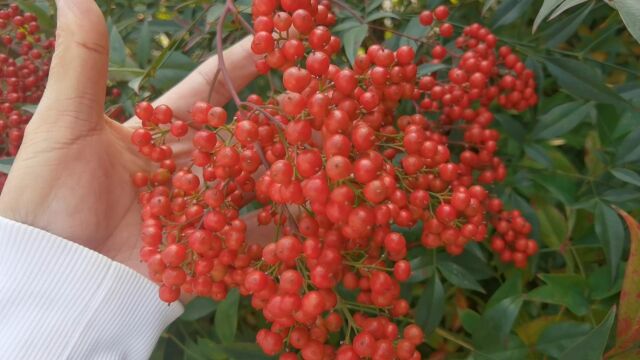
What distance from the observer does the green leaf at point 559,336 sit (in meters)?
0.94

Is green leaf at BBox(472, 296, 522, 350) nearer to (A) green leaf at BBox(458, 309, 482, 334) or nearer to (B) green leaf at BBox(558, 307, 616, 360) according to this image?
(A) green leaf at BBox(458, 309, 482, 334)

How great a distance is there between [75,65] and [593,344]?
86 cm

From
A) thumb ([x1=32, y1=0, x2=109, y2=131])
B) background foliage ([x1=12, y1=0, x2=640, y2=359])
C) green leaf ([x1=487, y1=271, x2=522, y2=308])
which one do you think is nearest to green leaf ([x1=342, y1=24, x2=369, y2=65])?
background foliage ([x1=12, y1=0, x2=640, y2=359])

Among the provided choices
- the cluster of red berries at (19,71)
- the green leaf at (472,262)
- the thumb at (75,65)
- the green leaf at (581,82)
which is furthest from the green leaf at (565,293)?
the cluster of red berries at (19,71)

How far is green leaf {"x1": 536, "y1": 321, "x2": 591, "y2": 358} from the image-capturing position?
940 mm

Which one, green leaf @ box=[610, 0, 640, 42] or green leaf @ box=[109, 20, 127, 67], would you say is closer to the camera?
green leaf @ box=[610, 0, 640, 42]

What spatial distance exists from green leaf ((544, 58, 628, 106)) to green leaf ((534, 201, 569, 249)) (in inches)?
9.6

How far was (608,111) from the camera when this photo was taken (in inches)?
44.4

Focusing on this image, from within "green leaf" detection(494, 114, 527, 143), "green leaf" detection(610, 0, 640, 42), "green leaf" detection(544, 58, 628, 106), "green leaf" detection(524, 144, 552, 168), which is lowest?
"green leaf" detection(524, 144, 552, 168)

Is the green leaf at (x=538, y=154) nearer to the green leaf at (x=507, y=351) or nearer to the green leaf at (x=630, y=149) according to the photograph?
the green leaf at (x=630, y=149)

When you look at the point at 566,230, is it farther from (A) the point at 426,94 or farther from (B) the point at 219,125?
(B) the point at 219,125

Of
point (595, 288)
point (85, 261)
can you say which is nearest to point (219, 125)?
point (85, 261)

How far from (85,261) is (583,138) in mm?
1026

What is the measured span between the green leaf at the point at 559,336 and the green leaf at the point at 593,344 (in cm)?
18
